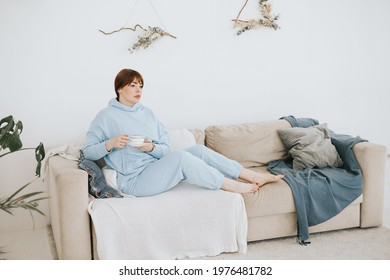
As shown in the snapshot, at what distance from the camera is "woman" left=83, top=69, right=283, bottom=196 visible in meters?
2.72

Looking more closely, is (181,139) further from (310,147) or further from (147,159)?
(310,147)

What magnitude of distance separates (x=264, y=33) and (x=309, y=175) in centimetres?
129

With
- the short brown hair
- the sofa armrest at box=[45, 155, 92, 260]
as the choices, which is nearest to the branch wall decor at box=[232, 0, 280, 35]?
the short brown hair

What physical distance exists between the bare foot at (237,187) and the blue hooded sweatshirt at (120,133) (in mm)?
431

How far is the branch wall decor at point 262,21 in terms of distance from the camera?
3.61 m

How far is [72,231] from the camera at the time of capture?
8.29 feet

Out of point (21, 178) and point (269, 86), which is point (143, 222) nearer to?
point (21, 178)

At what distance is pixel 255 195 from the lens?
278cm

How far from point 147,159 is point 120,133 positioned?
22cm

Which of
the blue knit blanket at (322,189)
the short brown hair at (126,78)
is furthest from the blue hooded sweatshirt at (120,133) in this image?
the blue knit blanket at (322,189)

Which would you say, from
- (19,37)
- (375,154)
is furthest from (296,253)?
(19,37)

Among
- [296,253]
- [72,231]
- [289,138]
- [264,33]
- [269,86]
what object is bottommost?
[296,253]

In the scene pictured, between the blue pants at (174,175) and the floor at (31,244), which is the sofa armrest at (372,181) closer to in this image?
the floor at (31,244)
